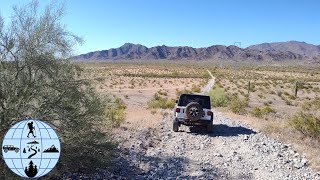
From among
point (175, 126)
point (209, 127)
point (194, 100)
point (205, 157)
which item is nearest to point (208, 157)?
point (205, 157)

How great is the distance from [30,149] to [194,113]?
446 inches

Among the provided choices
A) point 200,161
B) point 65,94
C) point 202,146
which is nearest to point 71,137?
point 65,94

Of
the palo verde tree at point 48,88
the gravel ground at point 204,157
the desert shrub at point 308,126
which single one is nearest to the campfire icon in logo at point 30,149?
the palo verde tree at point 48,88

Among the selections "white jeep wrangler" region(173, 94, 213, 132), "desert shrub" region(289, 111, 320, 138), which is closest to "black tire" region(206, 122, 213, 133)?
"white jeep wrangler" region(173, 94, 213, 132)

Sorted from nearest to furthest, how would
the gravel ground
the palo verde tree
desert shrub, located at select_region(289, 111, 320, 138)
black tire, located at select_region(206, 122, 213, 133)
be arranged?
the palo verde tree
the gravel ground
black tire, located at select_region(206, 122, 213, 133)
desert shrub, located at select_region(289, 111, 320, 138)

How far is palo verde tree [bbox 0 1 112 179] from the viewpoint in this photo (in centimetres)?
796

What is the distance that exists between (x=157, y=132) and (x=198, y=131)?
1.78 metres

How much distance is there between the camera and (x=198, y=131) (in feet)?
56.8

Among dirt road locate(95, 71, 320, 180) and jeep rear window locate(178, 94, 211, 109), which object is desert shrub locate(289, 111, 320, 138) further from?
jeep rear window locate(178, 94, 211, 109)

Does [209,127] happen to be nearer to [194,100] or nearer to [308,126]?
[194,100]

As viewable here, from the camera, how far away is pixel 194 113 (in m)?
16.3

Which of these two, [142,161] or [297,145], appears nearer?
[142,161]

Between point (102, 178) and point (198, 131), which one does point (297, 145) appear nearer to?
point (198, 131)

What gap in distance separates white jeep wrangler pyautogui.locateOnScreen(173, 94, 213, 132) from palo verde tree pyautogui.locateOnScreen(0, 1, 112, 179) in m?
6.91
